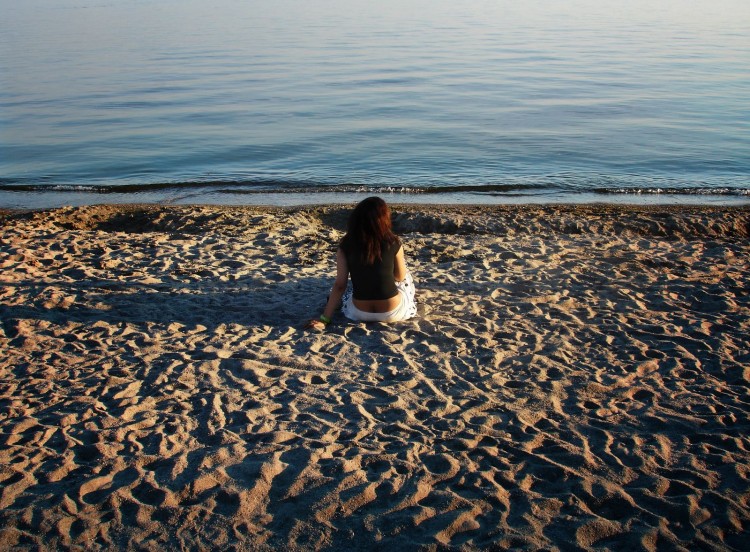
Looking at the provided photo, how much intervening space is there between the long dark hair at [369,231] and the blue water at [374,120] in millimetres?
6786

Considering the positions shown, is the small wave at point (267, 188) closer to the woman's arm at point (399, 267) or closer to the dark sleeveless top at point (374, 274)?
the woman's arm at point (399, 267)

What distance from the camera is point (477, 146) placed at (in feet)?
54.7

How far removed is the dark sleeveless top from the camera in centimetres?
634

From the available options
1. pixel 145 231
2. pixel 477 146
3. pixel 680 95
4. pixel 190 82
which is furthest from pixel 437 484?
pixel 190 82

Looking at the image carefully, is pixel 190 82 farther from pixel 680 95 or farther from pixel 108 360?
pixel 108 360

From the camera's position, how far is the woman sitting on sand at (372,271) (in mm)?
6234

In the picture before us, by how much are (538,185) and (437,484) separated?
10452mm

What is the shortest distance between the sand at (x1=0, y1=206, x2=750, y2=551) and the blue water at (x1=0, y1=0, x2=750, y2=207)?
18.0ft

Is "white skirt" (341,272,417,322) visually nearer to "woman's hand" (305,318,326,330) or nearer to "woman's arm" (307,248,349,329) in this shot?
"woman's arm" (307,248,349,329)

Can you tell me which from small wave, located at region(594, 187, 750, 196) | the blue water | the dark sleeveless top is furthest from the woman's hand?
small wave, located at region(594, 187, 750, 196)

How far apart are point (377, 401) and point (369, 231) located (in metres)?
1.75

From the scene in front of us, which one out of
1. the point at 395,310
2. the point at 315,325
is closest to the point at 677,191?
the point at 395,310

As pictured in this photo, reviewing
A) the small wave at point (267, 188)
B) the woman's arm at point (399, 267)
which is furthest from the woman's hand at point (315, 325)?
the small wave at point (267, 188)

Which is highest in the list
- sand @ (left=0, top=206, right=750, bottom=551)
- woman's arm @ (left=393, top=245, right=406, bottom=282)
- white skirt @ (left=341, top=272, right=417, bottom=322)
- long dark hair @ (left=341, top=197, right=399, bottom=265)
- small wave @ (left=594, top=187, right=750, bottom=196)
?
long dark hair @ (left=341, top=197, right=399, bottom=265)
